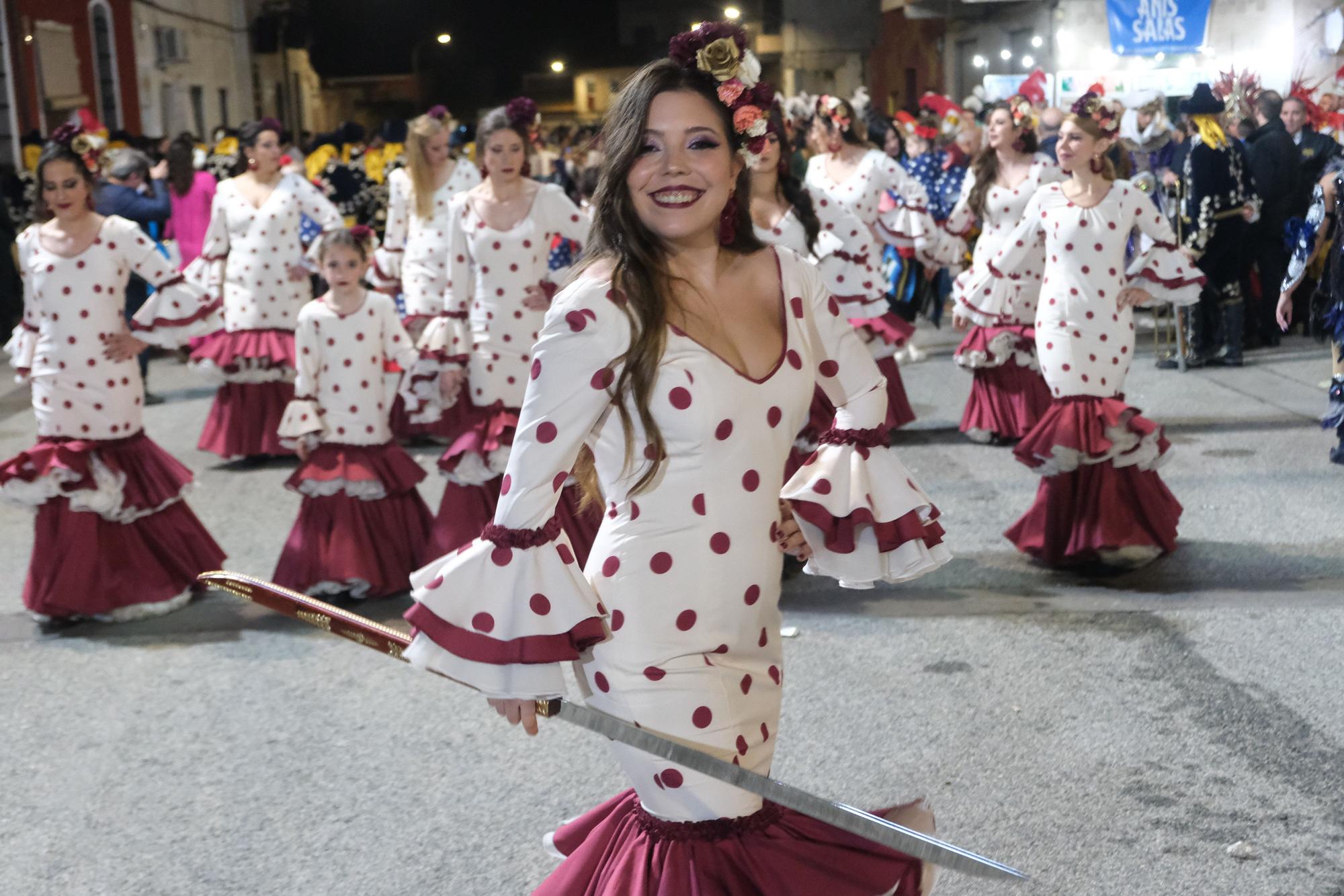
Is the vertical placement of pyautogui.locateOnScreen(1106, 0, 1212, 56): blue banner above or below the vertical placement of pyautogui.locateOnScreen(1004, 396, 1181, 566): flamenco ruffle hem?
above

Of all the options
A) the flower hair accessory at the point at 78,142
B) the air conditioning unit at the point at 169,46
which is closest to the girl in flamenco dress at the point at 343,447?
the flower hair accessory at the point at 78,142

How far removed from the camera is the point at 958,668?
16.4ft

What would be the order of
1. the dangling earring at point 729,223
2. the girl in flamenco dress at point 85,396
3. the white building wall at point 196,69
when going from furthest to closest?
the white building wall at point 196,69 → the girl in flamenco dress at point 85,396 → the dangling earring at point 729,223

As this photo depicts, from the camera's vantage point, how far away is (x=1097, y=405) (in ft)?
19.9

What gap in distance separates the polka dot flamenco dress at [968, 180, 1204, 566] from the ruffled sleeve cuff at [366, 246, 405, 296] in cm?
447

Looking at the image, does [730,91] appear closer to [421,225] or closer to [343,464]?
[343,464]

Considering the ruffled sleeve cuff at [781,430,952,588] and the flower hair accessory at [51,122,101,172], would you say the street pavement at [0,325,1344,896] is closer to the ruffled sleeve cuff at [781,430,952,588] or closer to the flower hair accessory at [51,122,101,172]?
the ruffled sleeve cuff at [781,430,952,588]

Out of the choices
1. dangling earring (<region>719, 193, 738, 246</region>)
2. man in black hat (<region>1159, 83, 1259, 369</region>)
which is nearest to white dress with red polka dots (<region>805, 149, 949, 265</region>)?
man in black hat (<region>1159, 83, 1259, 369</region>)

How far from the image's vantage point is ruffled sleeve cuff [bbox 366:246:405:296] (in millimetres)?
9203

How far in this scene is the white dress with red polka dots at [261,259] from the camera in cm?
883

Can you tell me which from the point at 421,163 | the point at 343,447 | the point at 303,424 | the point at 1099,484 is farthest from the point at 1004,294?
the point at 303,424

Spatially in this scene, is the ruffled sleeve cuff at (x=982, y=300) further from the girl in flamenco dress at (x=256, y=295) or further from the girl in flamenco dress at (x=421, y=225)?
the girl in flamenco dress at (x=256, y=295)

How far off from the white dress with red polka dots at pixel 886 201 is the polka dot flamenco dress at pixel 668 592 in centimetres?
571

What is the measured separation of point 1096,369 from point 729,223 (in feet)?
12.2
